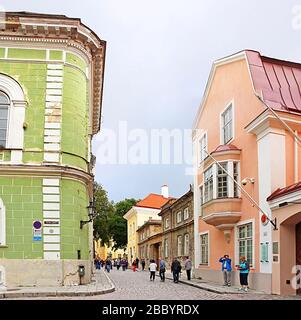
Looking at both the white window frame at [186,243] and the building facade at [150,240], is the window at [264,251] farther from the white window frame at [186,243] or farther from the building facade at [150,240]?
the building facade at [150,240]

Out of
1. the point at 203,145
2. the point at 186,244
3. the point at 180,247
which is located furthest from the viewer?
the point at 180,247

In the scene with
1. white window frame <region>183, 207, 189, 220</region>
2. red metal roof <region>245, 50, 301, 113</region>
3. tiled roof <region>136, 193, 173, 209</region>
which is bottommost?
white window frame <region>183, 207, 189, 220</region>

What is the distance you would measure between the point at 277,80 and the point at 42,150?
35.6 feet

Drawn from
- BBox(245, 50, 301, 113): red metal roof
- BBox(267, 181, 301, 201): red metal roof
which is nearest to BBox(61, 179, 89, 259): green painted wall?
BBox(267, 181, 301, 201): red metal roof

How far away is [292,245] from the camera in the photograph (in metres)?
20.3

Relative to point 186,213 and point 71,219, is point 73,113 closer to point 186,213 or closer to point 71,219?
point 71,219

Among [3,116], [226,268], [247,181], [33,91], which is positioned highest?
[33,91]

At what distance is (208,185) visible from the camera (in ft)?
88.8

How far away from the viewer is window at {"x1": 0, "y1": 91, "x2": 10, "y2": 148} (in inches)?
888

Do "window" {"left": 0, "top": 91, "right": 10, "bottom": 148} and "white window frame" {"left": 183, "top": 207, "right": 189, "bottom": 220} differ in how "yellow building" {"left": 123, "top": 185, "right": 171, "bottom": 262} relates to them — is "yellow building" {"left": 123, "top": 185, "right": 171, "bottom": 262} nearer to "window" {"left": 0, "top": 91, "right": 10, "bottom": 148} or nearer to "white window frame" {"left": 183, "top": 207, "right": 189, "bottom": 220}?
"white window frame" {"left": 183, "top": 207, "right": 189, "bottom": 220}

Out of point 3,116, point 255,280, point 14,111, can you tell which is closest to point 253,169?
point 255,280

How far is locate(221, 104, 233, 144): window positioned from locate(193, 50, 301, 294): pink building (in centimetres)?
5

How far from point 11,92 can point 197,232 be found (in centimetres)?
1476

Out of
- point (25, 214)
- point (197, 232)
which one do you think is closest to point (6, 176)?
point (25, 214)
